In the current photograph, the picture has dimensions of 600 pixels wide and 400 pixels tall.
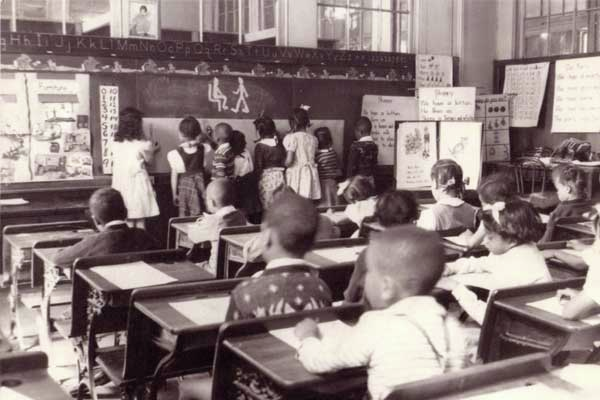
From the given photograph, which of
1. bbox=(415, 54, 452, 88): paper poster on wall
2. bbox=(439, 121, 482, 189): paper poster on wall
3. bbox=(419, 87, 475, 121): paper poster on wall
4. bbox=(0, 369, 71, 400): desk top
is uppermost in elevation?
bbox=(415, 54, 452, 88): paper poster on wall

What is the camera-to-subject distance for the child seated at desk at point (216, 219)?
12.9 feet

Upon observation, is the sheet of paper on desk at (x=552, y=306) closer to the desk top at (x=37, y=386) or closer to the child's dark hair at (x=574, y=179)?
the desk top at (x=37, y=386)

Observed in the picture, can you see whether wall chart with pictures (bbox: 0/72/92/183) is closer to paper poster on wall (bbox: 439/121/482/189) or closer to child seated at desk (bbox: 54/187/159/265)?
child seated at desk (bbox: 54/187/159/265)

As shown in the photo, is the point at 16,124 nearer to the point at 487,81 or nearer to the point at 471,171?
the point at 471,171

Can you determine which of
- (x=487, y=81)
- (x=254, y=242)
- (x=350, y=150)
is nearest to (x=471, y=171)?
(x=350, y=150)

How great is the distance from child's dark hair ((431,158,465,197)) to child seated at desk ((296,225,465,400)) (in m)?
2.20

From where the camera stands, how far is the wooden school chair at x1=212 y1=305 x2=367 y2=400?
168 cm

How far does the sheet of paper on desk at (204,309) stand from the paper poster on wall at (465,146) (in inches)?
164

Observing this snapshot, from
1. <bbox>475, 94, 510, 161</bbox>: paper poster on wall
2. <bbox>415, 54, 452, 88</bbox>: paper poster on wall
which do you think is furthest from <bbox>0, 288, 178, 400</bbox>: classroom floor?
<bbox>475, 94, 510, 161</bbox>: paper poster on wall

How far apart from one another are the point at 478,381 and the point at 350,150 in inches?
202

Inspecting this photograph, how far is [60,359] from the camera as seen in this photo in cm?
374

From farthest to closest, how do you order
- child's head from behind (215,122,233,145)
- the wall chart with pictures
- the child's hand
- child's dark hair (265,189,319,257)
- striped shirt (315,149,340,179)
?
striped shirt (315,149,340,179) → child's head from behind (215,122,233,145) → the wall chart with pictures → child's dark hair (265,189,319,257) → the child's hand

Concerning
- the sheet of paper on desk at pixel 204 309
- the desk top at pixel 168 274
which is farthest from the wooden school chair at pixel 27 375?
the desk top at pixel 168 274

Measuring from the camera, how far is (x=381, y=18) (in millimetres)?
7469
